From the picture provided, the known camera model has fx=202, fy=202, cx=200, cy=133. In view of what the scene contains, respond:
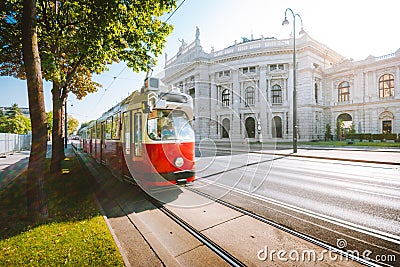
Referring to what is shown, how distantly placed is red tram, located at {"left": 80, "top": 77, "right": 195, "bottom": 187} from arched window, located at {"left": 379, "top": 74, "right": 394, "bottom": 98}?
1600 inches

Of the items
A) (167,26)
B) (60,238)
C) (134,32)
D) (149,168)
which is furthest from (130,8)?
(60,238)

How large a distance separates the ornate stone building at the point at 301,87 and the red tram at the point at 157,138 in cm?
2599

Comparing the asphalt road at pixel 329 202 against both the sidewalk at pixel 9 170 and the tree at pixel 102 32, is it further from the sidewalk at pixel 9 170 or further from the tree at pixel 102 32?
the sidewalk at pixel 9 170

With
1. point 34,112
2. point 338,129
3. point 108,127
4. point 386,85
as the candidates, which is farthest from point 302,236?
point 386,85

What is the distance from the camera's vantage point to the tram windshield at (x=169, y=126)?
625 cm

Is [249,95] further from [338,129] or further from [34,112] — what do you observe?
[34,112]

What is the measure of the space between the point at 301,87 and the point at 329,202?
36289 mm

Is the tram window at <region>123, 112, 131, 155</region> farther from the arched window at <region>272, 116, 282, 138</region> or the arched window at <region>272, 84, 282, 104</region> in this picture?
the arched window at <region>272, 84, 282, 104</region>

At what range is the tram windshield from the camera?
625 centimetres

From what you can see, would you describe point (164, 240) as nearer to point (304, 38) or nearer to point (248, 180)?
point (248, 180)

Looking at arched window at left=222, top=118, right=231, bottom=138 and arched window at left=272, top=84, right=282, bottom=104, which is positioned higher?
arched window at left=272, top=84, right=282, bottom=104

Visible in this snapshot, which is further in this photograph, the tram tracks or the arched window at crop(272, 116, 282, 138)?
Answer: the arched window at crop(272, 116, 282, 138)

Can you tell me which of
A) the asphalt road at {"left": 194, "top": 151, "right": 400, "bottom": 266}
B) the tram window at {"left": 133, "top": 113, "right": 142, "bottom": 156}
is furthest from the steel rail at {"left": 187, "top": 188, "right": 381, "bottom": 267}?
the tram window at {"left": 133, "top": 113, "right": 142, "bottom": 156}

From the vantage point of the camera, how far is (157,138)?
6.21 meters
